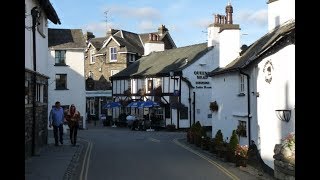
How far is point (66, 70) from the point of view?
41.8 m

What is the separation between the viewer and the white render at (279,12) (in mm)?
19688

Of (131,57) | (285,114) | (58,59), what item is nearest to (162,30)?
(131,57)

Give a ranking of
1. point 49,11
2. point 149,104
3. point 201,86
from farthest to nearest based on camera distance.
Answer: point 201,86 < point 149,104 < point 49,11

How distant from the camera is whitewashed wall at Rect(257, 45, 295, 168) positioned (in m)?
14.7

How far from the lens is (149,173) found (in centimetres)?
1330

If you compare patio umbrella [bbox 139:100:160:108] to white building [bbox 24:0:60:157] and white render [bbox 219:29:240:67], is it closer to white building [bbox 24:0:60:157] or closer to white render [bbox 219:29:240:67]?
white render [bbox 219:29:240:67]

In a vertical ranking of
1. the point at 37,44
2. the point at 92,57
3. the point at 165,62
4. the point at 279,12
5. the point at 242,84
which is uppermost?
the point at 92,57

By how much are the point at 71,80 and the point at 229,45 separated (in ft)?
65.6

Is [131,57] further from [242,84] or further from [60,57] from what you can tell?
[242,84]

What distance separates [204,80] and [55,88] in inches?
538
